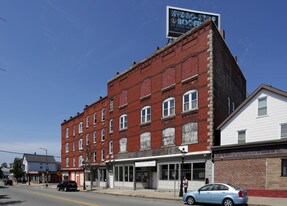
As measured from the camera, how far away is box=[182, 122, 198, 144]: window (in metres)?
33.3

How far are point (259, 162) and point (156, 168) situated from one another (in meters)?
15.1

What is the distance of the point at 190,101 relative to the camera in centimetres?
3469

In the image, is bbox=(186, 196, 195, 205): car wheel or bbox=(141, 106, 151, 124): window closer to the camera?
bbox=(186, 196, 195, 205): car wheel

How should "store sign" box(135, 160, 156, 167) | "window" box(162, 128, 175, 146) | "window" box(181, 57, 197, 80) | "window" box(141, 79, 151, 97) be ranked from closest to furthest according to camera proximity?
"window" box(181, 57, 197, 80)
"window" box(162, 128, 175, 146)
"store sign" box(135, 160, 156, 167)
"window" box(141, 79, 151, 97)

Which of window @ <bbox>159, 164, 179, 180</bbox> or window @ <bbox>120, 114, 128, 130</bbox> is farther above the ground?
window @ <bbox>120, 114, 128, 130</bbox>

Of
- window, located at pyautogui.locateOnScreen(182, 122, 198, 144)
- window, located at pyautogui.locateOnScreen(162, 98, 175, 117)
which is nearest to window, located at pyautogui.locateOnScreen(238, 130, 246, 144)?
window, located at pyautogui.locateOnScreen(182, 122, 198, 144)

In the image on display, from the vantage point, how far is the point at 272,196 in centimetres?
2528

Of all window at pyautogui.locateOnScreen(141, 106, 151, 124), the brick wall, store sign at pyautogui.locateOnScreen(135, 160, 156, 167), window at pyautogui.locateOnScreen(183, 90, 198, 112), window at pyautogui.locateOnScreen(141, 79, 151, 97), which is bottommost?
store sign at pyautogui.locateOnScreen(135, 160, 156, 167)

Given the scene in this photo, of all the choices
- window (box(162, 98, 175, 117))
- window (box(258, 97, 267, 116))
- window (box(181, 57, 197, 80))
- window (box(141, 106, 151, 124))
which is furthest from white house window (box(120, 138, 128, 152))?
window (box(258, 97, 267, 116))

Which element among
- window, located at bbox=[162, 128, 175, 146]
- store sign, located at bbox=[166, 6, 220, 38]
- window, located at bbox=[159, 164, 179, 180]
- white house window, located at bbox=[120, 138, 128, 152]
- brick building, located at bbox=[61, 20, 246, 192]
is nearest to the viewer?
brick building, located at bbox=[61, 20, 246, 192]

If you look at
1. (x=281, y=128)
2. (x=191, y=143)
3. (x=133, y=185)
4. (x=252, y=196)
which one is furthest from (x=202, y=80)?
(x=133, y=185)

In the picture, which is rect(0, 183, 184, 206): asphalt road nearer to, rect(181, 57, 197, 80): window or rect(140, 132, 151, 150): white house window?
rect(140, 132, 151, 150): white house window

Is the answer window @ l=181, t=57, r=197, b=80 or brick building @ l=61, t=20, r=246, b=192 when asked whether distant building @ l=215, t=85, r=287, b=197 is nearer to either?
brick building @ l=61, t=20, r=246, b=192

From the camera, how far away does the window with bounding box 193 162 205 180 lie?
104ft
